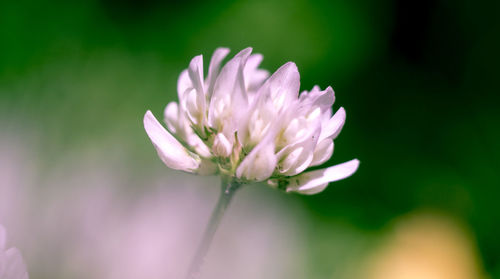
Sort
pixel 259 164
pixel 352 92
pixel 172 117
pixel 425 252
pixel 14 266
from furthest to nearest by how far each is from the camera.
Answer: pixel 352 92 → pixel 425 252 → pixel 172 117 → pixel 259 164 → pixel 14 266

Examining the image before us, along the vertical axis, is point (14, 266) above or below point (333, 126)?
below

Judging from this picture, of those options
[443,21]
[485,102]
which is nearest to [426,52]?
[443,21]

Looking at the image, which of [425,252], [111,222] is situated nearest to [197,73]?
[111,222]

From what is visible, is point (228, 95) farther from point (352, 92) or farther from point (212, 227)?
point (352, 92)

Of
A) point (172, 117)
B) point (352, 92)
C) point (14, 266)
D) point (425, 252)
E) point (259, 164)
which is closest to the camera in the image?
point (14, 266)

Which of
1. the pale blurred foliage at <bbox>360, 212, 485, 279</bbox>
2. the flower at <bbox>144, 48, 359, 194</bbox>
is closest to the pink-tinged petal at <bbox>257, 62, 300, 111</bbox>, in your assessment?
the flower at <bbox>144, 48, 359, 194</bbox>

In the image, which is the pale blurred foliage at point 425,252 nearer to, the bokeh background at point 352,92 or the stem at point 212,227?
the bokeh background at point 352,92

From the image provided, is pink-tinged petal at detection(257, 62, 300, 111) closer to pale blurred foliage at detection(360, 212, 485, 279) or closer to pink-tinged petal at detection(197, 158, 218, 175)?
pink-tinged petal at detection(197, 158, 218, 175)
